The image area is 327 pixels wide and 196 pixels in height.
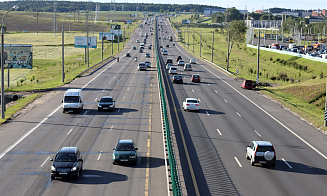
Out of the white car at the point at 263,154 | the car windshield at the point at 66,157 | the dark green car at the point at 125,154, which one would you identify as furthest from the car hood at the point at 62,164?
the white car at the point at 263,154

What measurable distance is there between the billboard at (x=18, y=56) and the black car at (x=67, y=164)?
4793 centimetres

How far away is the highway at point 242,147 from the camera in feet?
69.8

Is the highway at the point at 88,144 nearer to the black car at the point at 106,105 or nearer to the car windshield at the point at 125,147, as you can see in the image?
the black car at the point at 106,105

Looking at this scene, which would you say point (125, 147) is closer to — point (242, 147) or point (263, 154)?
point (263, 154)

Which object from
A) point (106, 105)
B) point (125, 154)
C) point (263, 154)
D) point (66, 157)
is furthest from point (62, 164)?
point (106, 105)

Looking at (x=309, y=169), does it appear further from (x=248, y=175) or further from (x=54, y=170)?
(x=54, y=170)

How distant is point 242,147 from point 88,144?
10726mm

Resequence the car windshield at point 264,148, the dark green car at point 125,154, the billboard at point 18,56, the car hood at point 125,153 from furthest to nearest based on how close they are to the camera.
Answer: the billboard at point 18,56 < the car windshield at point 264,148 < the car hood at point 125,153 < the dark green car at point 125,154

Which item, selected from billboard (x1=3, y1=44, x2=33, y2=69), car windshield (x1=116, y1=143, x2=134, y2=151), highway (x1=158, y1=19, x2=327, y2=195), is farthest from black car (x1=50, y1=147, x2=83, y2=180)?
billboard (x1=3, y1=44, x2=33, y2=69)

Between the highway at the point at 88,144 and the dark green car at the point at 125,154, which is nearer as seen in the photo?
the highway at the point at 88,144

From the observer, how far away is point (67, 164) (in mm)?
21281

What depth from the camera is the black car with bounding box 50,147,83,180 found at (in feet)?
68.6

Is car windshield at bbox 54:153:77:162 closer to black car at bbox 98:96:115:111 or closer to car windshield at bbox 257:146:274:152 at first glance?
car windshield at bbox 257:146:274:152

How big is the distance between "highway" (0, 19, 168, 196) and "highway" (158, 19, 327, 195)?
2013 millimetres
